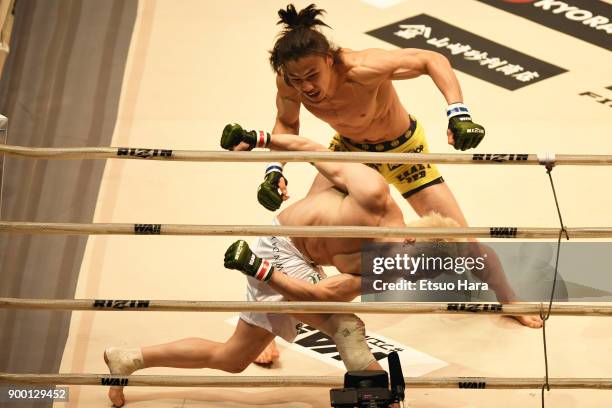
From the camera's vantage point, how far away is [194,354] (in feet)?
12.3

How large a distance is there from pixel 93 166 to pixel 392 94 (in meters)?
1.78

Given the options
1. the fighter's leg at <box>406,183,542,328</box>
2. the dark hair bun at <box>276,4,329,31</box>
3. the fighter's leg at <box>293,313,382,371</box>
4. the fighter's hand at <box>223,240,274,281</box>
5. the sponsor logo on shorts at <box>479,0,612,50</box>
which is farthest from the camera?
the sponsor logo on shorts at <box>479,0,612,50</box>

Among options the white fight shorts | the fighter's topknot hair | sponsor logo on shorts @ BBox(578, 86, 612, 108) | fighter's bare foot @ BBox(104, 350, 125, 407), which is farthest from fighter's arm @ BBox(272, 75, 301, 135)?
sponsor logo on shorts @ BBox(578, 86, 612, 108)

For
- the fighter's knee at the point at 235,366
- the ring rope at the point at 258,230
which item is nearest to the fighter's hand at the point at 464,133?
the ring rope at the point at 258,230

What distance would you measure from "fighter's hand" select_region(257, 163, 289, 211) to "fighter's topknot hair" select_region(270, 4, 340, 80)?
0.39 meters

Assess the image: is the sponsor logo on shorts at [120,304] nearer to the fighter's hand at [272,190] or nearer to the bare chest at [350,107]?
the fighter's hand at [272,190]

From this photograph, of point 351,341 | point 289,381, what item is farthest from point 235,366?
point 289,381

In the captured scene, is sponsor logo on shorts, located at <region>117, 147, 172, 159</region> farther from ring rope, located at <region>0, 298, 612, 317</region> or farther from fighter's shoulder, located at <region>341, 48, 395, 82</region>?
fighter's shoulder, located at <region>341, 48, 395, 82</region>

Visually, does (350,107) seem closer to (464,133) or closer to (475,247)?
(475,247)

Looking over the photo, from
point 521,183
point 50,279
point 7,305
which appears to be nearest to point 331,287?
point 7,305

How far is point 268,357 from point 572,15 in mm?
3540

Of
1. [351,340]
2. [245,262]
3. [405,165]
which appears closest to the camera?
[245,262]

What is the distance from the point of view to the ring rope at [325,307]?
3.10 meters

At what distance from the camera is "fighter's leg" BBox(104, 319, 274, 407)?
3740 mm
